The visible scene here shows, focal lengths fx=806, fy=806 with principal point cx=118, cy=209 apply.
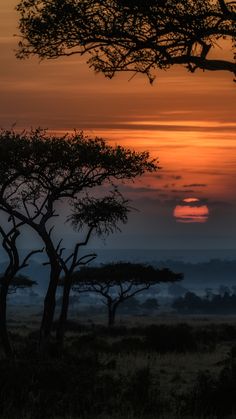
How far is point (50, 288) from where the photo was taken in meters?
27.9

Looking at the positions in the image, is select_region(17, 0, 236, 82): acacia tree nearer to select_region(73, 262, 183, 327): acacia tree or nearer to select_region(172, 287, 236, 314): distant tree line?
select_region(73, 262, 183, 327): acacia tree

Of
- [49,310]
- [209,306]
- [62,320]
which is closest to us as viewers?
[49,310]

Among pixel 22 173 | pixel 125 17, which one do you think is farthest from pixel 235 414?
pixel 22 173

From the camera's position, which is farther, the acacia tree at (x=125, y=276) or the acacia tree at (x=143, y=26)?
the acacia tree at (x=125, y=276)

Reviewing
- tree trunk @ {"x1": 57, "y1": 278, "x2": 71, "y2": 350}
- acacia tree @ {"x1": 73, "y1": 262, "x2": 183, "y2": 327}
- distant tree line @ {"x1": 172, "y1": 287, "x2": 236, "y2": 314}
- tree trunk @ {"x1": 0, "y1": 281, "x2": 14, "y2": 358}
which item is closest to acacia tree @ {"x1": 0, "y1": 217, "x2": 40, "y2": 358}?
tree trunk @ {"x1": 0, "y1": 281, "x2": 14, "y2": 358}

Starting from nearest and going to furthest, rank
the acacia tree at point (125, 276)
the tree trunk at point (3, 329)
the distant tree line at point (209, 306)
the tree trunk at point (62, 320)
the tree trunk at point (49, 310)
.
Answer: the tree trunk at point (3, 329) → the tree trunk at point (49, 310) → the tree trunk at point (62, 320) → the acacia tree at point (125, 276) → the distant tree line at point (209, 306)

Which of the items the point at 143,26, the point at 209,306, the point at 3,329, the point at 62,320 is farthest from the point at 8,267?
the point at 209,306

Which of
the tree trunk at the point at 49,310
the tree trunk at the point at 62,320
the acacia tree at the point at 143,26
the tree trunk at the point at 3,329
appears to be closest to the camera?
the acacia tree at the point at 143,26

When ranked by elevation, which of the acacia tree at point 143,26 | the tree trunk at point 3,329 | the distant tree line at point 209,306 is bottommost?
the tree trunk at point 3,329

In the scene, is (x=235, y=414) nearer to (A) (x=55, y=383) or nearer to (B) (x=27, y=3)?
(A) (x=55, y=383)

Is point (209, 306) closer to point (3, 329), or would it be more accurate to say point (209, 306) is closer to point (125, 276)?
point (125, 276)

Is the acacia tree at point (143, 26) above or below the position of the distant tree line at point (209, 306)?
below

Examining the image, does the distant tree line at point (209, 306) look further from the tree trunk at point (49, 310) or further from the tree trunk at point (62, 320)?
the tree trunk at point (49, 310)

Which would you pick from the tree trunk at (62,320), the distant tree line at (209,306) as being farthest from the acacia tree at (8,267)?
the distant tree line at (209,306)
